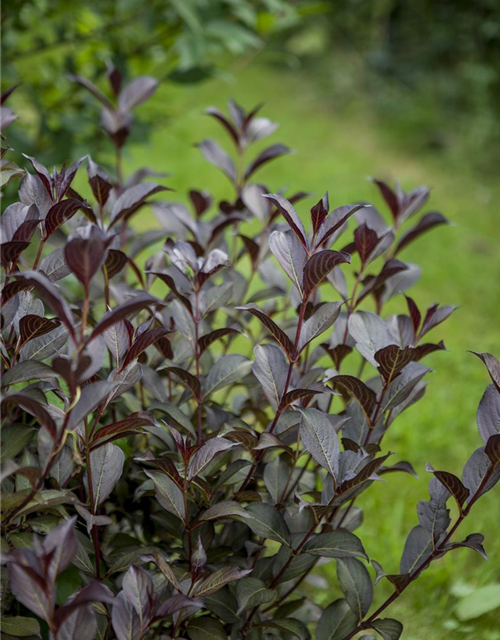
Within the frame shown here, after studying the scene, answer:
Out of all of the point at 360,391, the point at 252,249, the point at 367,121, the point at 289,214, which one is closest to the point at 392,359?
the point at 360,391

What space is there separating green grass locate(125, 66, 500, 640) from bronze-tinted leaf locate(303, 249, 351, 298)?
3.71 ft

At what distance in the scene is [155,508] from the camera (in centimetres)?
157

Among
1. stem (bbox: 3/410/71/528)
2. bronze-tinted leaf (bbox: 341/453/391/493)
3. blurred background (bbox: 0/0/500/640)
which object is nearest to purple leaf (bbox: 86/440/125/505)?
stem (bbox: 3/410/71/528)

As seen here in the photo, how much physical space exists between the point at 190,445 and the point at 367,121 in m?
5.56

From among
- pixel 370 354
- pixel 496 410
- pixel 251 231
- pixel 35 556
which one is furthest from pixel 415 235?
pixel 251 231

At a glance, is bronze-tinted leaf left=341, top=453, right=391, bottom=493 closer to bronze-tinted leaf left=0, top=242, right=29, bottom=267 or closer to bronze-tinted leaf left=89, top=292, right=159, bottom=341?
bronze-tinted leaf left=89, top=292, right=159, bottom=341

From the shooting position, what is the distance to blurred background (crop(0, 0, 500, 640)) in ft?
7.66

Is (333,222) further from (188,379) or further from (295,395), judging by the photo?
(188,379)

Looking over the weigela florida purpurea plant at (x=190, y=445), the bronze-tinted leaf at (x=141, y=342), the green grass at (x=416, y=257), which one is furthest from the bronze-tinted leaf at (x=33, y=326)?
the green grass at (x=416, y=257)

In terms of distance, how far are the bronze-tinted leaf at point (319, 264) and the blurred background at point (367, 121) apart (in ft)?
1.74

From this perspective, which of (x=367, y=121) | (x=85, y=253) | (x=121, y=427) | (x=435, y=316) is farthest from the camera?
(x=367, y=121)

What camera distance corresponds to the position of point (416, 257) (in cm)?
434

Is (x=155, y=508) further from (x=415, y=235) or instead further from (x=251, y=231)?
(x=251, y=231)

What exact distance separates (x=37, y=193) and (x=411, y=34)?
6.09 m
